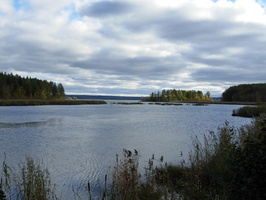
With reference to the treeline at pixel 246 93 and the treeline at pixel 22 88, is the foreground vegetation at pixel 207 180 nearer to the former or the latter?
the treeline at pixel 22 88

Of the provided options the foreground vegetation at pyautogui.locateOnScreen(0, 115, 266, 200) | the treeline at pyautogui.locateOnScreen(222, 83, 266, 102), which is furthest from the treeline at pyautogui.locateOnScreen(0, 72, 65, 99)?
the foreground vegetation at pyautogui.locateOnScreen(0, 115, 266, 200)

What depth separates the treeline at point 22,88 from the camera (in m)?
108

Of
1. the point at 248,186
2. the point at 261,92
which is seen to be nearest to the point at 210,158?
the point at 248,186

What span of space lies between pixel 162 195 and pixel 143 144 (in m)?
9.21

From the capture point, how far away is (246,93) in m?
138

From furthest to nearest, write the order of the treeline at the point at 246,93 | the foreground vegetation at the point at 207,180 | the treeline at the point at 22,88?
the treeline at the point at 246,93 → the treeline at the point at 22,88 → the foreground vegetation at the point at 207,180

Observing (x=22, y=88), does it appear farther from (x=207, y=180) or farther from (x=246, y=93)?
(x=207, y=180)

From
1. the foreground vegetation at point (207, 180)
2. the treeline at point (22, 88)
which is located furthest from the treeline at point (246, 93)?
the foreground vegetation at point (207, 180)

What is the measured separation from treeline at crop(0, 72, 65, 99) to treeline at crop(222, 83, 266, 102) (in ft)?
340

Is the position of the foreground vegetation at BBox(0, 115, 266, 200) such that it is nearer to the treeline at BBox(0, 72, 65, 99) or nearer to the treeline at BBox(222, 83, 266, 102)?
the treeline at BBox(0, 72, 65, 99)

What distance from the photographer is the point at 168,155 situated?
40.7ft

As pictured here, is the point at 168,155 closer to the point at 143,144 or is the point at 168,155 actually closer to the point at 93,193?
the point at 143,144

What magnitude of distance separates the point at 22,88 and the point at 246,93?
116m

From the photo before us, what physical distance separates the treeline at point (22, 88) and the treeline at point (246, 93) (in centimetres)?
10355
